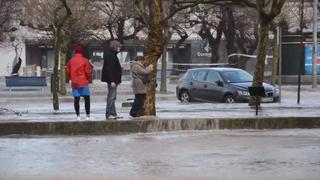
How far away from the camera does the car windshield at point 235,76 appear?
25328 mm

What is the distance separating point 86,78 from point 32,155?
426 centimetres

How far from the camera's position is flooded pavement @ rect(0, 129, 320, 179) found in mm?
9703

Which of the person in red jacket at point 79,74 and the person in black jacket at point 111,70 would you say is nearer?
the person in black jacket at point 111,70

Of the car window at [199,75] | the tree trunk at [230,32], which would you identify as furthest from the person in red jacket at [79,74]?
the tree trunk at [230,32]

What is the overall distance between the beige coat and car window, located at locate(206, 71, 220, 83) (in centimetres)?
1056

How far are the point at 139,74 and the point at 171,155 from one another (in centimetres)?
415

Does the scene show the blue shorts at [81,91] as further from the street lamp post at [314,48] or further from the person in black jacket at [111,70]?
the street lamp post at [314,48]

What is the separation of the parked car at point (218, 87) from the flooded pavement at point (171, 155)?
9.88 meters

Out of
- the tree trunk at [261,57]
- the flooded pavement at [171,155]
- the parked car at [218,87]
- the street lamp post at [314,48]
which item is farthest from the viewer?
the street lamp post at [314,48]

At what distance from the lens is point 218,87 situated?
25.3 m

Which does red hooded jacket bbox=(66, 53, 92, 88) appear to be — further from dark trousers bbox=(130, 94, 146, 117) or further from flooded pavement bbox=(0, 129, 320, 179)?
flooded pavement bbox=(0, 129, 320, 179)

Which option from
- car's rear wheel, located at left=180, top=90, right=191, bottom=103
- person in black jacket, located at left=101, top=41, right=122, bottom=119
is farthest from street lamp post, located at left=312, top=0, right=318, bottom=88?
person in black jacket, located at left=101, top=41, right=122, bottom=119

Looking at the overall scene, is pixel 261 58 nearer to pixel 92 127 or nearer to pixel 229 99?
pixel 229 99

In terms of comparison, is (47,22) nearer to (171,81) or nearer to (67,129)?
(171,81)
